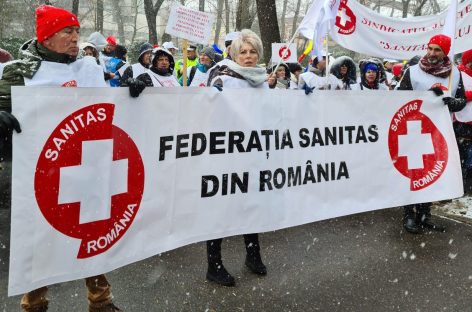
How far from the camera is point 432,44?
14.7ft

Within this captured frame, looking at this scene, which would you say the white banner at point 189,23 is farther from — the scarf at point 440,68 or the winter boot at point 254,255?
the scarf at point 440,68

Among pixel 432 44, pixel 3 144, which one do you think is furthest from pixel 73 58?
pixel 432 44

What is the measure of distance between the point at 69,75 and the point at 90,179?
2.10 feet

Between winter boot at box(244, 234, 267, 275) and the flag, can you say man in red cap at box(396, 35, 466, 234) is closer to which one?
the flag

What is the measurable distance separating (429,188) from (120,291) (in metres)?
2.85

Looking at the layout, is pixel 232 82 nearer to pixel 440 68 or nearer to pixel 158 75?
pixel 158 75

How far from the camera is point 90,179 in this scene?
2553 mm

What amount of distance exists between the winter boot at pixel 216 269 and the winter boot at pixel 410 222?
7.28 feet

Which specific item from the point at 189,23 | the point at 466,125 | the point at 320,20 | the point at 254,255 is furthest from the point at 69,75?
the point at 466,125

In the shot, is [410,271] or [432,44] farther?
[432,44]

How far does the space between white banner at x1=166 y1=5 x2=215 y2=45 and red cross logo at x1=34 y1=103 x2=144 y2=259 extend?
2211 mm

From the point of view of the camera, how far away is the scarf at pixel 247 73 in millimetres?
3338

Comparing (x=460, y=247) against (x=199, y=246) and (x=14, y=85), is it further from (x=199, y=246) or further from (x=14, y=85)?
(x=14, y=85)

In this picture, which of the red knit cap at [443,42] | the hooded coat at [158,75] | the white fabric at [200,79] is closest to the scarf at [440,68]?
the red knit cap at [443,42]
